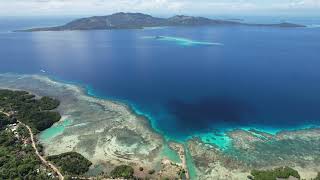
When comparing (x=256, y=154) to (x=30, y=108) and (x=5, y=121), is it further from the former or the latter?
(x=30, y=108)

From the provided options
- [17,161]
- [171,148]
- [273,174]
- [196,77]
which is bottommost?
[273,174]

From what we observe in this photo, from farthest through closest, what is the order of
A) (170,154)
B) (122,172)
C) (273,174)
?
(170,154) < (122,172) < (273,174)

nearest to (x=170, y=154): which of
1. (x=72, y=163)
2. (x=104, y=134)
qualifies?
(x=104, y=134)

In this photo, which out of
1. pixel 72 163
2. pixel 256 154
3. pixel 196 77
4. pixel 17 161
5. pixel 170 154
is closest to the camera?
pixel 17 161

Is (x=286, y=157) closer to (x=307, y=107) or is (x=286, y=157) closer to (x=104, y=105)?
(x=307, y=107)

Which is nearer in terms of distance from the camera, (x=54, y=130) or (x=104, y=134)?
(x=104, y=134)

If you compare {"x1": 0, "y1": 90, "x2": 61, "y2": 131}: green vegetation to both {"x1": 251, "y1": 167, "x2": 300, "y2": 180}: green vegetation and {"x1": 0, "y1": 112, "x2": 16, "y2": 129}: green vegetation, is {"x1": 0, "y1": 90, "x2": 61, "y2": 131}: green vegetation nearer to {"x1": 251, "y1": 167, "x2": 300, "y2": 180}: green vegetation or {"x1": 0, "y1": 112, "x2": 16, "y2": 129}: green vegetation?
{"x1": 0, "y1": 112, "x2": 16, "y2": 129}: green vegetation

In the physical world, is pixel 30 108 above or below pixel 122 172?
above

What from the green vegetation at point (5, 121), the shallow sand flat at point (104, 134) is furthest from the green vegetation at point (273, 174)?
the green vegetation at point (5, 121)
